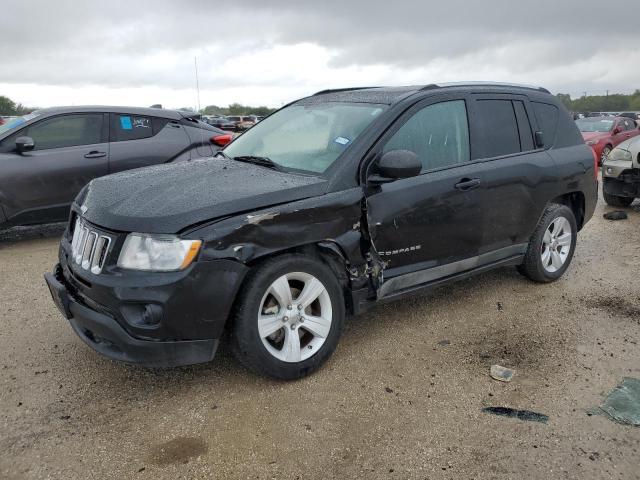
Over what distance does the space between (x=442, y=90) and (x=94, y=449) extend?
3214 millimetres

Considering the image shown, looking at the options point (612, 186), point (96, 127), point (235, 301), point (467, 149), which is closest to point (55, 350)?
point (235, 301)

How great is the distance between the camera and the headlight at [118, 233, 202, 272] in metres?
2.90

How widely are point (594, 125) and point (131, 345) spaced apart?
1595 centimetres

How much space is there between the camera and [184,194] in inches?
126

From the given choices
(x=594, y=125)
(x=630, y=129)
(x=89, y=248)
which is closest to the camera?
(x=89, y=248)

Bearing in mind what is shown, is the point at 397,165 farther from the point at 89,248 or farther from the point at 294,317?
the point at 89,248

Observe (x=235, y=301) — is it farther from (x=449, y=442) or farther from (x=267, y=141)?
(x=267, y=141)

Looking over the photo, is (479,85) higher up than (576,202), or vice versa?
(479,85)

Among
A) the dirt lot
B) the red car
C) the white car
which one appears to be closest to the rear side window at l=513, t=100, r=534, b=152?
the dirt lot

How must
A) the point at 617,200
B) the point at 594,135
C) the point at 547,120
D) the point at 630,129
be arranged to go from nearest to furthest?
the point at 547,120, the point at 617,200, the point at 594,135, the point at 630,129

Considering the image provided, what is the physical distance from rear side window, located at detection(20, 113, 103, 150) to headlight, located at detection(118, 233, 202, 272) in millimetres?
4296

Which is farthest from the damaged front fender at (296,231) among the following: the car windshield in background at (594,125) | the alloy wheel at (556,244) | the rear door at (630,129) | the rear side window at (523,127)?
the rear door at (630,129)

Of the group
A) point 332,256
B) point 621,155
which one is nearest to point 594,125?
point 621,155

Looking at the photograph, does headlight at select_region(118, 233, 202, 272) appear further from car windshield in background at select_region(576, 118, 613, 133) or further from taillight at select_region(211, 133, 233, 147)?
car windshield in background at select_region(576, 118, 613, 133)
